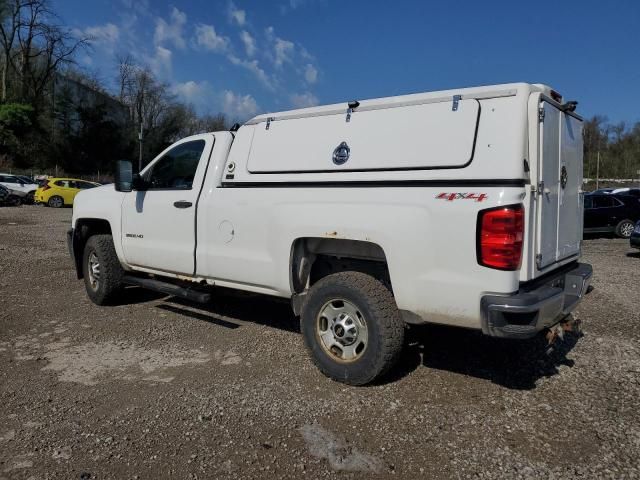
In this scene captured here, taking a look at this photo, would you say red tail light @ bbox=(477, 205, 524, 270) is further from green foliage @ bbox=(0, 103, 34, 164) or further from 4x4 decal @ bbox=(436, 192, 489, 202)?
green foliage @ bbox=(0, 103, 34, 164)

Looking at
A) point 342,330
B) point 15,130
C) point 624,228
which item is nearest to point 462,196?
point 342,330

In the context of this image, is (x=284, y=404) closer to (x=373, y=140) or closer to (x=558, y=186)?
(x=373, y=140)

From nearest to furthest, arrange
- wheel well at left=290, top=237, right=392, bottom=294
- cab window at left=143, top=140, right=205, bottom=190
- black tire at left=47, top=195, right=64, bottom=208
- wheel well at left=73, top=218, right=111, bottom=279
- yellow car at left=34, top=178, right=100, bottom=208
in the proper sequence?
wheel well at left=290, top=237, right=392, bottom=294 → cab window at left=143, top=140, right=205, bottom=190 → wheel well at left=73, top=218, right=111, bottom=279 → yellow car at left=34, top=178, right=100, bottom=208 → black tire at left=47, top=195, right=64, bottom=208

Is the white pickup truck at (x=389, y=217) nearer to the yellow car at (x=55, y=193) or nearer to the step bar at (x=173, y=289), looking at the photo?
the step bar at (x=173, y=289)

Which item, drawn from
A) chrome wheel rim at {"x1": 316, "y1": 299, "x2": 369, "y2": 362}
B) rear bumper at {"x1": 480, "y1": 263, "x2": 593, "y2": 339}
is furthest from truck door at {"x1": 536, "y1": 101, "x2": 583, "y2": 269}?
chrome wheel rim at {"x1": 316, "y1": 299, "x2": 369, "y2": 362}

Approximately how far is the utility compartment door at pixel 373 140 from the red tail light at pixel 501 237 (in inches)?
17.4

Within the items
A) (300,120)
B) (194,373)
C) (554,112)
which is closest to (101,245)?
(194,373)

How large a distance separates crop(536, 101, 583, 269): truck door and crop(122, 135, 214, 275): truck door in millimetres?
3115

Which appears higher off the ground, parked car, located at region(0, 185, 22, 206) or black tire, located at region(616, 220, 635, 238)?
parked car, located at region(0, 185, 22, 206)

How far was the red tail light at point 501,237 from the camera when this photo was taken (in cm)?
340

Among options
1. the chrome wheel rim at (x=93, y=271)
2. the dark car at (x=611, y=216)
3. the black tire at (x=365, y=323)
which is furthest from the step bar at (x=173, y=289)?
the dark car at (x=611, y=216)

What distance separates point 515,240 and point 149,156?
6165cm

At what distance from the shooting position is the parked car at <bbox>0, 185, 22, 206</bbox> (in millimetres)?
27119

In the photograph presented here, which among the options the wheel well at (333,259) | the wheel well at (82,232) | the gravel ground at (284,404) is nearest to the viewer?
the gravel ground at (284,404)
